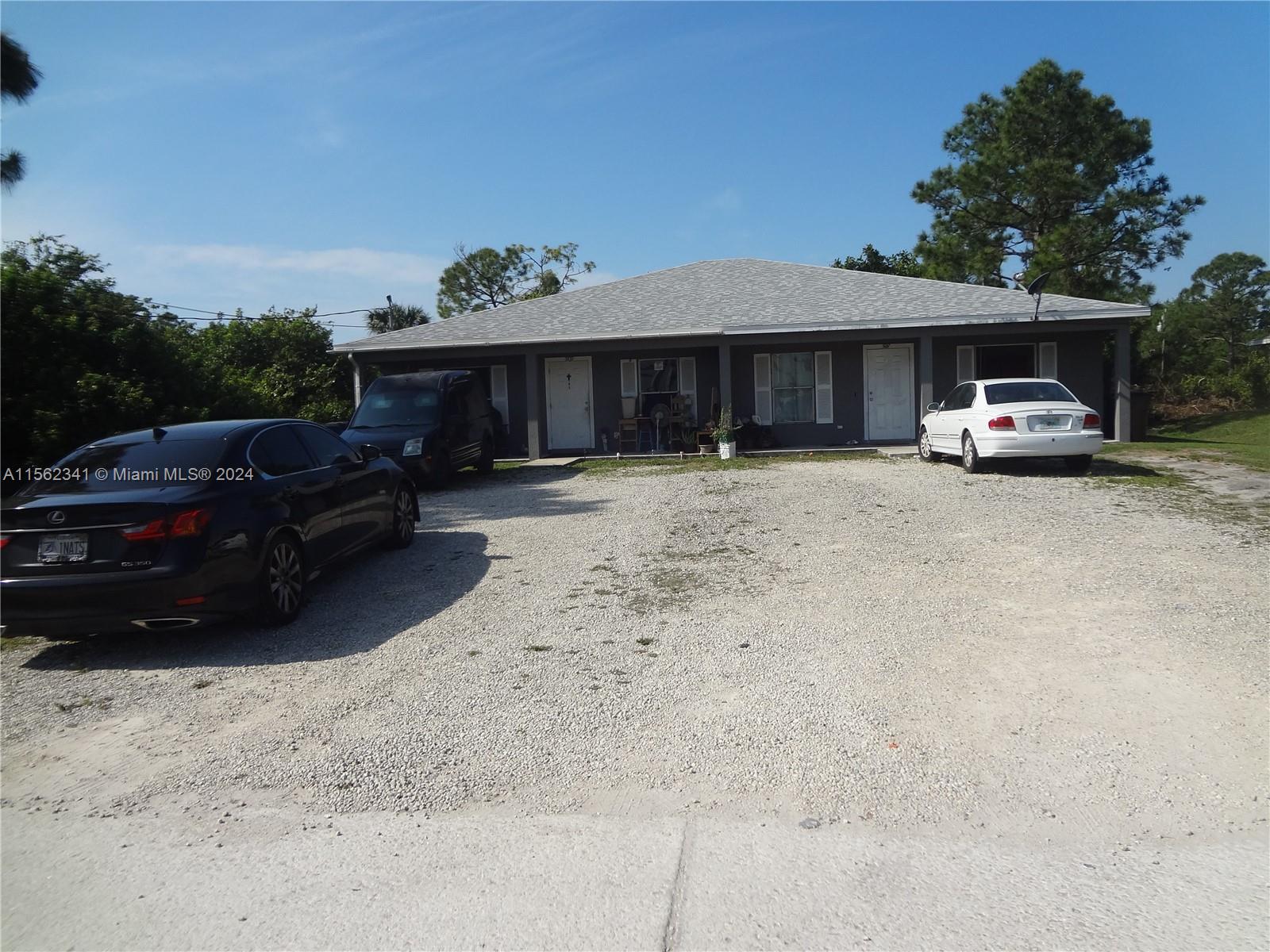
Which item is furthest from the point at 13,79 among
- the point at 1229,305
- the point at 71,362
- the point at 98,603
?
the point at 1229,305

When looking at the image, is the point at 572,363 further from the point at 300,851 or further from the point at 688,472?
the point at 300,851

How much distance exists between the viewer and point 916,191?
32.2 m

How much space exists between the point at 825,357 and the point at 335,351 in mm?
10913

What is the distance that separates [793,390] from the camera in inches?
812

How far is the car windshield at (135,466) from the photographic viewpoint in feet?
20.7

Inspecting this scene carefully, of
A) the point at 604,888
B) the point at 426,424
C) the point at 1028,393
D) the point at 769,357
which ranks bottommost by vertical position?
the point at 604,888

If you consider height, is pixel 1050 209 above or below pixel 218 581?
above

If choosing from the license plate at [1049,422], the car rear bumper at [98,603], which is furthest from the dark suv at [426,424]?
the license plate at [1049,422]

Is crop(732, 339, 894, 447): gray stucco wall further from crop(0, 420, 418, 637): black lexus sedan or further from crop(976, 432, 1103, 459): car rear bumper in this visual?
crop(0, 420, 418, 637): black lexus sedan

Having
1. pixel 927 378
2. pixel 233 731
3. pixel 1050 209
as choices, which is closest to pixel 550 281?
pixel 1050 209

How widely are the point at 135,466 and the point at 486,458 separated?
31.6 ft

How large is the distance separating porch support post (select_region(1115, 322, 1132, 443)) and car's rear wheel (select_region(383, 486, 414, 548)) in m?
15.7

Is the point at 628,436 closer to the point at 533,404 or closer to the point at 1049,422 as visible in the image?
the point at 533,404

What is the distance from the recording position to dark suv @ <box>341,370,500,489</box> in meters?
13.5
